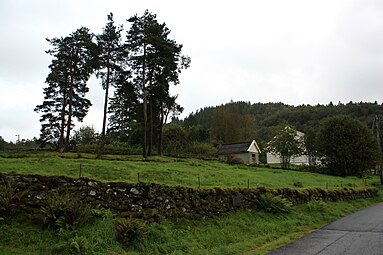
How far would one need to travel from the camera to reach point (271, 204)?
15266 mm

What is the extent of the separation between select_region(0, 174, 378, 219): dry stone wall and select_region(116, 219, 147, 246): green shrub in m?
1.09

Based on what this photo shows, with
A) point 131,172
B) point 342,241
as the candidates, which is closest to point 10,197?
point 131,172

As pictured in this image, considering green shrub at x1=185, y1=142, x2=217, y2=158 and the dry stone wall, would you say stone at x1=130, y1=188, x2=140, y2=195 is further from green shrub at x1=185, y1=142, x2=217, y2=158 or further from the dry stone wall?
green shrub at x1=185, y1=142, x2=217, y2=158

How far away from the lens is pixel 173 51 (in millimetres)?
39156

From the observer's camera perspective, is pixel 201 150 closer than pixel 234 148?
Yes

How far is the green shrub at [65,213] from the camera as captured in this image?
9.02m

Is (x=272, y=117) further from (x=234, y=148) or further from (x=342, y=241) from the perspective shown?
(x=342, y=241)

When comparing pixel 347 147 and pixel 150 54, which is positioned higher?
pixel 150 54

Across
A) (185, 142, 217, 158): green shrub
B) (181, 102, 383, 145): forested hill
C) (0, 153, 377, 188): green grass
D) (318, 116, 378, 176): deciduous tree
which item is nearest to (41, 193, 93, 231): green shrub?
(0, 153, 377, 188): green grass

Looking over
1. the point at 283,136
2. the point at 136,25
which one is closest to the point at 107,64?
the point at 136,25

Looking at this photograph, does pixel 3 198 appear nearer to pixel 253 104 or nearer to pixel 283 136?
pixel 283 136

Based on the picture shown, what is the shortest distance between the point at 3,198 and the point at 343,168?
44747 millimetres

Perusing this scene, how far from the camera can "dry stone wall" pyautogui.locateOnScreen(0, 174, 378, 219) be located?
9.90m

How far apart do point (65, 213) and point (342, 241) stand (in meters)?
8.54
